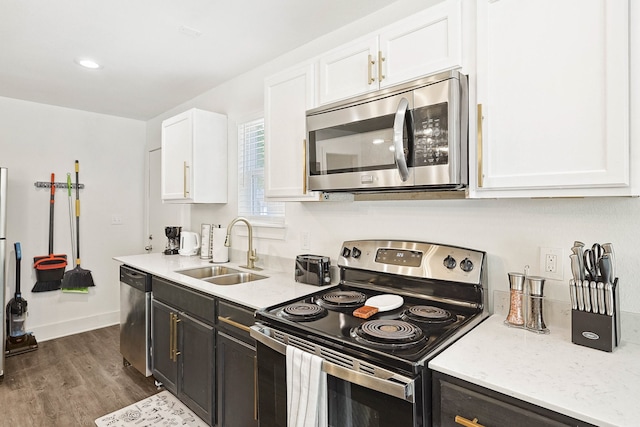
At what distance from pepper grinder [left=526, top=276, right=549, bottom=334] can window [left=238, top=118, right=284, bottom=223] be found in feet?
5.81

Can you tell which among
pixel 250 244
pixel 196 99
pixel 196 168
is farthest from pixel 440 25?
pixel 196 99

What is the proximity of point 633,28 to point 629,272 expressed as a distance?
797 millimetres

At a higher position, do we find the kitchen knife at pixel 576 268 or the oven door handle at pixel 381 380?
the kitchen knife at pixel 576 268

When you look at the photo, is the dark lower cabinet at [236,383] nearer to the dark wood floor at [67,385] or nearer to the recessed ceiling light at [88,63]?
the dark wood floor at [67,385]

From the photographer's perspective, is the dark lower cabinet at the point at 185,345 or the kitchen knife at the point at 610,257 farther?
the dark lower cabinet at the point at 185,345

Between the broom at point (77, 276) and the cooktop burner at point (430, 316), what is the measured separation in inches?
148

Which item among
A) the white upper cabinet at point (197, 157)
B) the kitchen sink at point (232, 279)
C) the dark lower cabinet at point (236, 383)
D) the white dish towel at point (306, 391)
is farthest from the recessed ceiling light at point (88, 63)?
the white dish towel at point (306, 391)

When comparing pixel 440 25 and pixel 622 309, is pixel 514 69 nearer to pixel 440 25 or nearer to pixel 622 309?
pixel 440 25

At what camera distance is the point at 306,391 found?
125cm

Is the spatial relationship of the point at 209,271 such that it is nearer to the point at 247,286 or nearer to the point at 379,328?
the point at 247,286

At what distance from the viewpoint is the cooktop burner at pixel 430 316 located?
1400mm

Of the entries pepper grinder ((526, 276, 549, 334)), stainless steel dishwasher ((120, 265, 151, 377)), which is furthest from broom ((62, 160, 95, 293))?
pepper grinder ((526, 276, 549, 334))

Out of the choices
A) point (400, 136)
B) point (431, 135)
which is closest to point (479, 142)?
point (431, 135)

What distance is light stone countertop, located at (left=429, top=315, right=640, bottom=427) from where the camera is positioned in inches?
33.1
